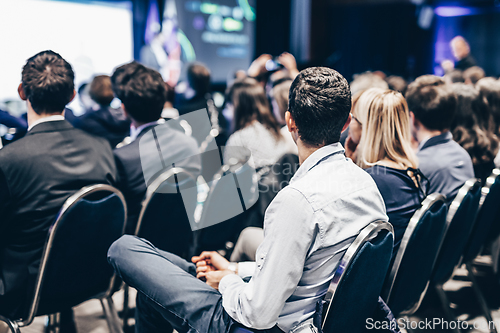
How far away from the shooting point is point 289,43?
31.3ft

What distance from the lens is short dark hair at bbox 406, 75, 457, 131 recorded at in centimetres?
227

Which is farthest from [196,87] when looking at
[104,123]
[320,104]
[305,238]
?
[305,238]

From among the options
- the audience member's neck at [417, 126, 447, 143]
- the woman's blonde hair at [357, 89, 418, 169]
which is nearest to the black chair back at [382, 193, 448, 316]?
the woman's blonde hair at [357, 89, 418, 169]

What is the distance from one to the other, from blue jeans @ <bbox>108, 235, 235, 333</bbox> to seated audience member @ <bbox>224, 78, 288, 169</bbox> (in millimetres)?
1492

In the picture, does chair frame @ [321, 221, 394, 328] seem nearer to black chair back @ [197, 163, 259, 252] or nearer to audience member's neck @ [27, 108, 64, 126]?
black chair back @ [197, 163, 259, 252]

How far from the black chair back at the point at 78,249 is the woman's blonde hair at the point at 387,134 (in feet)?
3.47

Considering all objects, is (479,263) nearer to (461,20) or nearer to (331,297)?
(331,297)

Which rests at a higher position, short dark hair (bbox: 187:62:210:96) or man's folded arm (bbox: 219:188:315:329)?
short dark hair (bbox: 187:62:210:96)

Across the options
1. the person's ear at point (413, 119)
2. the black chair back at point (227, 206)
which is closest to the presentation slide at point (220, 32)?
the black chair back at point (227, 206)

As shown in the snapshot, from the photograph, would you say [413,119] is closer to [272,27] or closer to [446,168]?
[446,168]

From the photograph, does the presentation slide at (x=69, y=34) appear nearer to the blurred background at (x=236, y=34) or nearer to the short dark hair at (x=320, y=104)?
the blurred background at (x=236, y=34)

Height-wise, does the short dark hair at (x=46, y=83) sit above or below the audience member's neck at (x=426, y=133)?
above

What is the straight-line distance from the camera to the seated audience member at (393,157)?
1660 mm

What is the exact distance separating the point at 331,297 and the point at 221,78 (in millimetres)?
6979
